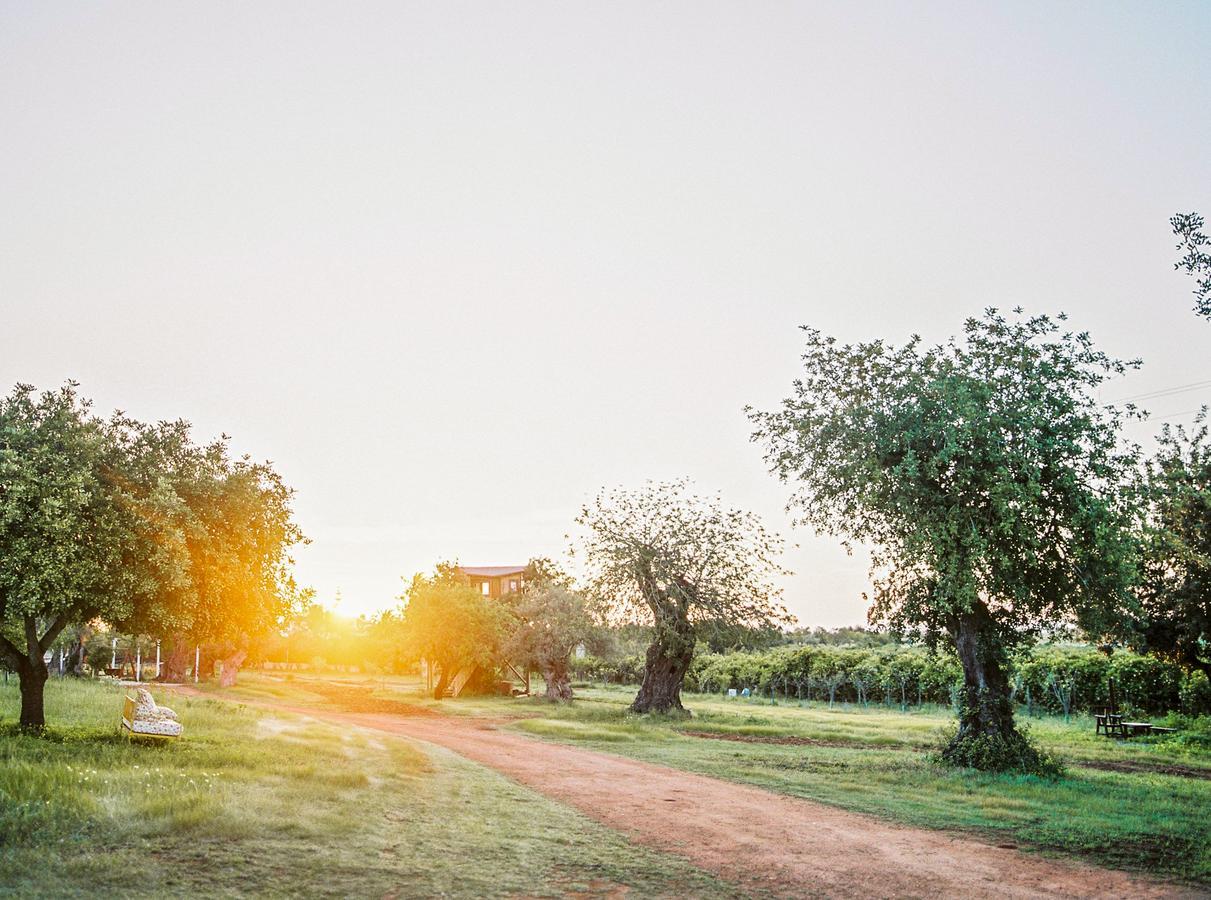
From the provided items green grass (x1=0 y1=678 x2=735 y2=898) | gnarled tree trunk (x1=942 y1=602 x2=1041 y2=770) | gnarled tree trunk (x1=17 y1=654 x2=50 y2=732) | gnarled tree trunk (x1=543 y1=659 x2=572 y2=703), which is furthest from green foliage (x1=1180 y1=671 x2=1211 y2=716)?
gnarled tree trunk (x1=17 y1=654 x2=50 y2=732)

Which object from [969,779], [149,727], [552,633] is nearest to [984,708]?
[969,779]

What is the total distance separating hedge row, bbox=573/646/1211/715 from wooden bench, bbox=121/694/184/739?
19.2m

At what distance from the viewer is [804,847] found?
11.5m

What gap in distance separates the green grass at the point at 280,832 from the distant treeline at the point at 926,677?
14.9 metres

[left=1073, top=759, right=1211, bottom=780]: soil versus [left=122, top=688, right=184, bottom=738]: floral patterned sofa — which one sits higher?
[left=122, top=688, right=184, bottom=738]: floral patterned sofa

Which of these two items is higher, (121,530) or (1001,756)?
(121,530)

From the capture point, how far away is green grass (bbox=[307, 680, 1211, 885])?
41.7ft

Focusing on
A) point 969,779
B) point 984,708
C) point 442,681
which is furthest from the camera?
point 442,681

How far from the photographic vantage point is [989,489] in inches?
761

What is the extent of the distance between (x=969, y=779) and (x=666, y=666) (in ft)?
70.9

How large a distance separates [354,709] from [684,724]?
16.7 metres

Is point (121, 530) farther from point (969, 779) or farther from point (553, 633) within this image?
point (553, 633)

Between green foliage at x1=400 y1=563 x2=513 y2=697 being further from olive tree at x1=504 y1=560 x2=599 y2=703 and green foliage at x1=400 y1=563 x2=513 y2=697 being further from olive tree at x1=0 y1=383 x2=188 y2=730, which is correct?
olive tree at x1=0 y1=383 x2=188 y2=730

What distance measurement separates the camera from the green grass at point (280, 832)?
8578 mm
